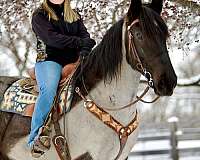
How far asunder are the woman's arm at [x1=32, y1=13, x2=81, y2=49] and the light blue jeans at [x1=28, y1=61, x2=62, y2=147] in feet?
0.83

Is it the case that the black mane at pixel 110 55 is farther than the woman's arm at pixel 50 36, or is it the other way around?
the woman's arm at pixel 50 36

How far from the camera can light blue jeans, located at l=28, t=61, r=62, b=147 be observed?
4.57 metres

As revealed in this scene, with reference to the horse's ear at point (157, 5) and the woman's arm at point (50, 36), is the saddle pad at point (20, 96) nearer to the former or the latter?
the woman's arm at point (50, 36)

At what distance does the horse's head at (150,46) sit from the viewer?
395cm

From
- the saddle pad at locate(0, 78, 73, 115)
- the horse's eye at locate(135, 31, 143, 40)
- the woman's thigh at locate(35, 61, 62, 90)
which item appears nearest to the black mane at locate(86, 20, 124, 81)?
the horse's eye at locate(135, 31, 143, 40)

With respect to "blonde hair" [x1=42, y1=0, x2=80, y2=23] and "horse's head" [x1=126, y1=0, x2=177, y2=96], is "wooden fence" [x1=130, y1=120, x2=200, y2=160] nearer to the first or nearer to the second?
"blonde hair" [x1=42, y1=0, x2=80, y2=23]

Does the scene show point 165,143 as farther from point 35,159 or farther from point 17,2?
point 35,159

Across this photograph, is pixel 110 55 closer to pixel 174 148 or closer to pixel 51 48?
pixel 51 48

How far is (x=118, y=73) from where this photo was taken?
438 cm

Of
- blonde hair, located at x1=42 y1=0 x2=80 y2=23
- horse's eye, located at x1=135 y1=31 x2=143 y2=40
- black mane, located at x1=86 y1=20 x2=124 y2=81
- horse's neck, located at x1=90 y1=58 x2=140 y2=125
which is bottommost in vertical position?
horse's neck, located at x1=90 y1=58 x2=140 y2=125

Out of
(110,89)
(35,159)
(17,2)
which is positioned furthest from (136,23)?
(17,2)

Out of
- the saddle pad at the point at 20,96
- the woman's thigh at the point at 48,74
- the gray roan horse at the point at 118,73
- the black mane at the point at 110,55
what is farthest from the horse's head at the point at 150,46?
the saddle pad at the point at 20,96

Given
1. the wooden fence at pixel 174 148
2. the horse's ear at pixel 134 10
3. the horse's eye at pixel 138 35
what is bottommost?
the wooden fence at pixel 174 148

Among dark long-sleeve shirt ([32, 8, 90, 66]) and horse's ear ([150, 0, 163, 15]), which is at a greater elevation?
horse's ear ([150, 0, 163, 15])
